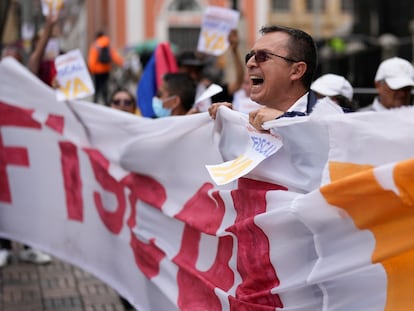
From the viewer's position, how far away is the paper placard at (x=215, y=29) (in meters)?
7.98

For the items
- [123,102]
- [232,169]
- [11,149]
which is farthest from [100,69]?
[232,169]

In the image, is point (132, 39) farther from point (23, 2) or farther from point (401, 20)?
point (23, 2)

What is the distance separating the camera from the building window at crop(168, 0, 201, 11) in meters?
56.6

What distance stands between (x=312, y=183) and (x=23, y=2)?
25.6 feet

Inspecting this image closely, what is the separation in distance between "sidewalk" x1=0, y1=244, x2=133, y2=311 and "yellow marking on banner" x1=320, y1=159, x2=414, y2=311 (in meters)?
3.82

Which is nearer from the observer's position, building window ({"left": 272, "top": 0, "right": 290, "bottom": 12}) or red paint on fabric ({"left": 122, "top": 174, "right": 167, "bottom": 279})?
red paint on fabric ({"left": 122, "top": 174, "right": 167, "bottom": 279})

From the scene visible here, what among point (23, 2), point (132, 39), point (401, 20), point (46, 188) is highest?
point (23, 2)

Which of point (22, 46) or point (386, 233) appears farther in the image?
point (22, 46)

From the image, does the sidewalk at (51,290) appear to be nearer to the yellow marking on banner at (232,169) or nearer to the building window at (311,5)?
the yellow marking on banner at (232,169)

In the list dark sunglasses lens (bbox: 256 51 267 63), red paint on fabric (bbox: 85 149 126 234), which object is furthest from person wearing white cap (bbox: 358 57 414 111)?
dark sunglasses lens (bbox: 256 51 267 63)

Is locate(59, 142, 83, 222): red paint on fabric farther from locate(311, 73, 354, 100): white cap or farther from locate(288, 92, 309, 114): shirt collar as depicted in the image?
locate(288, 92, 309, 114): shirt collar

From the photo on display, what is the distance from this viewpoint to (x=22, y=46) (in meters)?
11.8

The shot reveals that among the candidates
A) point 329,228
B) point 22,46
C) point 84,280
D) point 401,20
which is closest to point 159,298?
point 329,228

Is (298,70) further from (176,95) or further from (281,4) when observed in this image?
(281,4)
